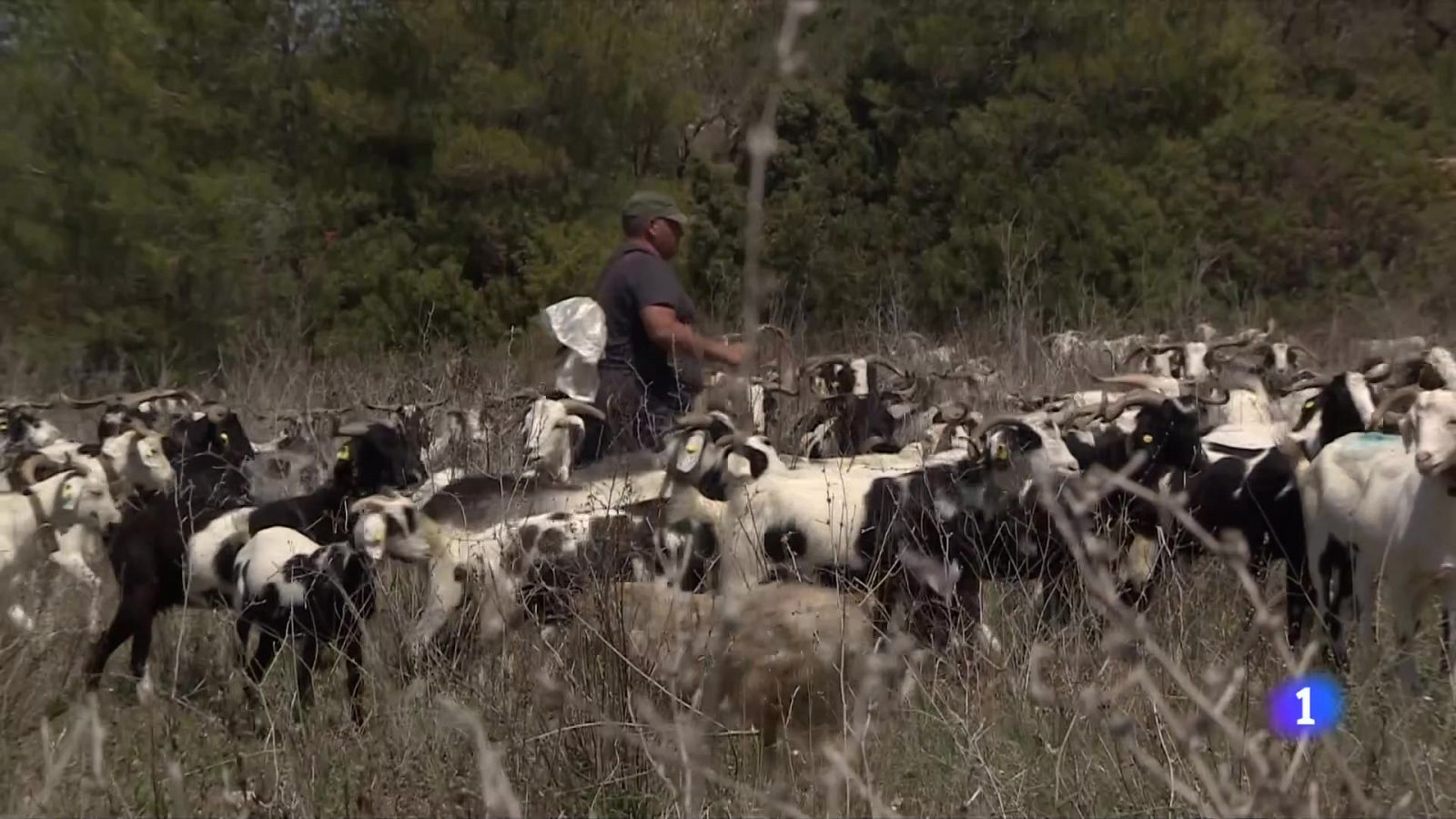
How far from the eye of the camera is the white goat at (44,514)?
6.99 m

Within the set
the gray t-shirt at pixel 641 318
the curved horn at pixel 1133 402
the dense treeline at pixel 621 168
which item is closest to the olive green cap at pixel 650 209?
the gray t-shirt at pixel 641 318

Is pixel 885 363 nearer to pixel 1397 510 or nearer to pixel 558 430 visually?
pixel 558 430

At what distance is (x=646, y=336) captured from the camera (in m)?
8.01

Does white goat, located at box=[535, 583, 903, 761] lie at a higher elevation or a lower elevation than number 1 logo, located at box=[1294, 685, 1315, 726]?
lower

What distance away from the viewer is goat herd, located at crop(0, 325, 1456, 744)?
518cm

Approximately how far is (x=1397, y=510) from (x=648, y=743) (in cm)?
317

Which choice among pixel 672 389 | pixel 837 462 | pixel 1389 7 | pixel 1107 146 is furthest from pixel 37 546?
pixel 1389 7

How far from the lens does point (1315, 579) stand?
20.2 ft

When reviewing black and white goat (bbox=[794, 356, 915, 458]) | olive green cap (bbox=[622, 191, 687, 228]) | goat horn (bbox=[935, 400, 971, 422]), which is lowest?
black and white goat (bbox=[794, 356, 915, 458])

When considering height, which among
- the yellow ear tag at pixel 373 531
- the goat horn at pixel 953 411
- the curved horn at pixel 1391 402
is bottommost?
the goat horn at pixel 953 411

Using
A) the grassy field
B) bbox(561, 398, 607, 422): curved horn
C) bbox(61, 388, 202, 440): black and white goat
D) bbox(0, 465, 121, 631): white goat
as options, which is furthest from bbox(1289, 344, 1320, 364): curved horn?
bbox(0, 465, 121, 631): white goat

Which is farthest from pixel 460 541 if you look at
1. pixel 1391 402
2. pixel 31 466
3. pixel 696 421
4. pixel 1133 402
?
pixel 1391 402

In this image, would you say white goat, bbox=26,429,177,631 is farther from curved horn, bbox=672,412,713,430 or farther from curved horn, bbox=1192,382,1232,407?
curved horn, bbox=1192,382,1232,407

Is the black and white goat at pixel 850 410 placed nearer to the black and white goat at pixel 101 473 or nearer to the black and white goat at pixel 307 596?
the black and white goat at pixel 101 473
